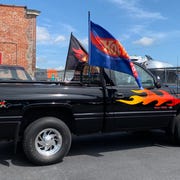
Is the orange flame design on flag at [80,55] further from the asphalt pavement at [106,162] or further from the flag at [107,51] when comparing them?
the asphalt pavement at [106,162]

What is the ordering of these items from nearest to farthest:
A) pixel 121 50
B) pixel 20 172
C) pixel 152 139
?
pixel 20 172
pixel 121 50
pixel 152 139

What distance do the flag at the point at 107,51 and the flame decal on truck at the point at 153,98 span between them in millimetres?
485

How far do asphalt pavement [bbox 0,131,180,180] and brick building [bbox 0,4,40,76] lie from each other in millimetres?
14999

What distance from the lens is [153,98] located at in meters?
6.82

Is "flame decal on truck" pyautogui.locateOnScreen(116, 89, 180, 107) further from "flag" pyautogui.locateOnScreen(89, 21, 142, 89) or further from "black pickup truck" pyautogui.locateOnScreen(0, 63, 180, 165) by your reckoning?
"flag" pyautogui.locateOnScreen(89, 21, 142, 89)

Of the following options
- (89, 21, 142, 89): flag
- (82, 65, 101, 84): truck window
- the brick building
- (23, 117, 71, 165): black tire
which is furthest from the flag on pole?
the brick building

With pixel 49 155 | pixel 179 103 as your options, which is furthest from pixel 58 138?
pixel 179 103

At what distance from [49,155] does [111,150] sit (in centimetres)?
158

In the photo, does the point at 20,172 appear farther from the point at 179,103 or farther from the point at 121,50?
the point at 179,103

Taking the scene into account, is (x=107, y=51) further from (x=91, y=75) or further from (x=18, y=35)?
(x=18, y=35)

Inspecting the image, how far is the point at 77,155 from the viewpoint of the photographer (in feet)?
21.4

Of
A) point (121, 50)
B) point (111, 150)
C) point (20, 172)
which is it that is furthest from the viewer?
point (111, 150)

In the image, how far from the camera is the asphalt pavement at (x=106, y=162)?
17.1ft

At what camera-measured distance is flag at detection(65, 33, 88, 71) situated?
7.10m
